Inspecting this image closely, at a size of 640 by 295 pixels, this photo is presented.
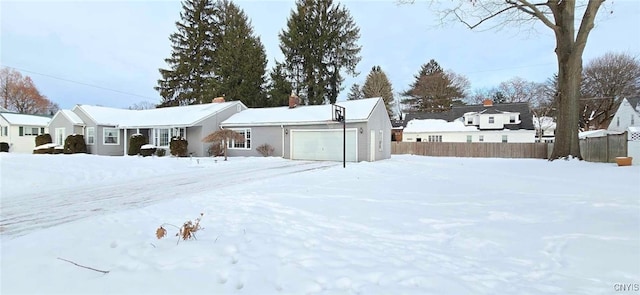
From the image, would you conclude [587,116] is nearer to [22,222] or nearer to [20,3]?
[22,222]

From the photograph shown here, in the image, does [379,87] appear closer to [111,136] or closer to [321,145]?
[321,145]

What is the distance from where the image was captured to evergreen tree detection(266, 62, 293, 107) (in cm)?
2962

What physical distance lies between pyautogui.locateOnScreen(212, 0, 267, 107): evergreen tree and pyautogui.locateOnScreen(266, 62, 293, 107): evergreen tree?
142cm

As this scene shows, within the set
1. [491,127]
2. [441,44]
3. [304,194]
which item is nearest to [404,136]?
[491,127]

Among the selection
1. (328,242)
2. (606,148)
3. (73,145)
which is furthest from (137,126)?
(606,148)

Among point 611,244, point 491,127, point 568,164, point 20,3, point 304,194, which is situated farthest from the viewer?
point 491,127

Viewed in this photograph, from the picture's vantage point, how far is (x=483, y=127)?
102 ft

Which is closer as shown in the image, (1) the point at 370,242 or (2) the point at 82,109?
(1) the point at 370,242

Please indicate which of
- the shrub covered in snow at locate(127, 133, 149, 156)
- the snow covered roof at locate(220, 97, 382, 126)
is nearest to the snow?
the snow covered roof at locate(220, 97, 382, 126)

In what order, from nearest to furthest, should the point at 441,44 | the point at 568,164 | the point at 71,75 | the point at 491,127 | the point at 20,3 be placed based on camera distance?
the point at 568,164
the point at 20,3
the point at 441,44
the point at 71,75
the point at 491,127

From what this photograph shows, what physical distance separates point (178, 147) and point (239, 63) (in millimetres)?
13985

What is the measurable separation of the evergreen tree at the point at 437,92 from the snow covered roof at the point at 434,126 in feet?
29.8

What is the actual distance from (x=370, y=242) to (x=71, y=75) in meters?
35.6

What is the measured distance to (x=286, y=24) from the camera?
3083 centimetres
